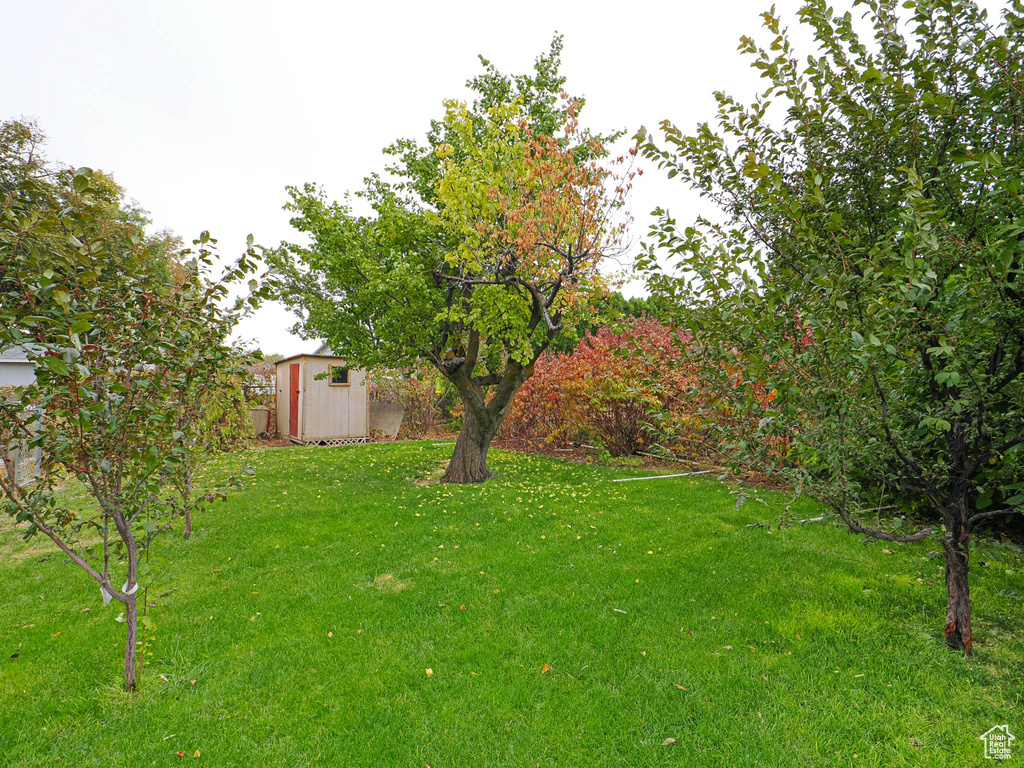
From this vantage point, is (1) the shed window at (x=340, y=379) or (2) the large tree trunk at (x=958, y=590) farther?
(1) the shed window at (x=340, y=379)

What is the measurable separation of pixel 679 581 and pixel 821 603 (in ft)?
3.39

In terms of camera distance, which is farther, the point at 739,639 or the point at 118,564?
the point at 118,564

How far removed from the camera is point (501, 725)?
2289 mm

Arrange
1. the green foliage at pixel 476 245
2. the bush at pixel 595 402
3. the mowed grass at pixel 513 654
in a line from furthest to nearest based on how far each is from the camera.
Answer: the bush at pixel 595 402 → the green foliage at pixel 476 245 → the mowed grass at pixel 513 654

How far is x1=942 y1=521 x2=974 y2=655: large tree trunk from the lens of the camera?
2.72m

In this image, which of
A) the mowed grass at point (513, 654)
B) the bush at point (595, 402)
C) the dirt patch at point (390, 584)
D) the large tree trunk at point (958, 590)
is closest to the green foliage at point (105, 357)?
the mowed grass at point (513, 654)

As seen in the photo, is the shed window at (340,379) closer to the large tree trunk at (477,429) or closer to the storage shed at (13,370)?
the storage shed at (13,370)

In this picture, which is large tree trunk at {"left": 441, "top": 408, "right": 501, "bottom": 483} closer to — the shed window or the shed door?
the shed window

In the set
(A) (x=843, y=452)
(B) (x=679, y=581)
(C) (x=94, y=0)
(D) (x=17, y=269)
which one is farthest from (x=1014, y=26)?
(C) (x=94, y=0)

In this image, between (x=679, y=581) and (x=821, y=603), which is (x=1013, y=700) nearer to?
(x=821, y=603)

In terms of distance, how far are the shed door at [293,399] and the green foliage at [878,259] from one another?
41.6 ft

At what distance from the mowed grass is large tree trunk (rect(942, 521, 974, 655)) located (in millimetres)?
116

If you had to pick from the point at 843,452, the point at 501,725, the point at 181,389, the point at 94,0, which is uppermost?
the point at 94,0

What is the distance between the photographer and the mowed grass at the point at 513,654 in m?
2.17
